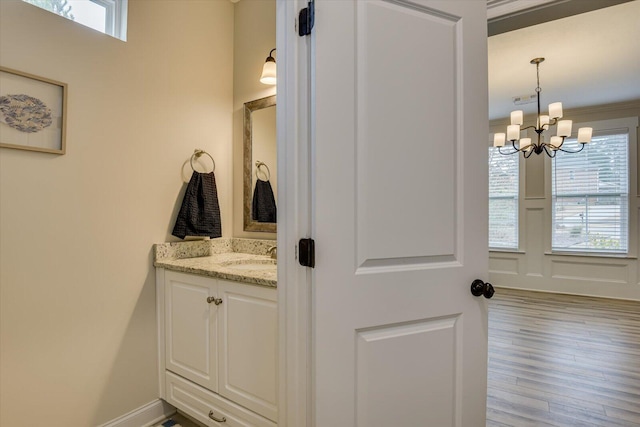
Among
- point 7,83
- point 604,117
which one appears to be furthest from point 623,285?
point 7,83

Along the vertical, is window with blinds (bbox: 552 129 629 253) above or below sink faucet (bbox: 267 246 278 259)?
above

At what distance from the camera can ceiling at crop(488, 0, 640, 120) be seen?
111 inches

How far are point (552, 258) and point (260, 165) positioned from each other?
5.06 meters

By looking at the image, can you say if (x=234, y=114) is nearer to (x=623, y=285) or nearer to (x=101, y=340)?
(x=101, y=340)

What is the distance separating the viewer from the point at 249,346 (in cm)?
161

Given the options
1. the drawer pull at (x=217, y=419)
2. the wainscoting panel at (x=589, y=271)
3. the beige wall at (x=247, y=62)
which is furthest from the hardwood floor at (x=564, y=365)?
the beige wall at (x=247, y=62)

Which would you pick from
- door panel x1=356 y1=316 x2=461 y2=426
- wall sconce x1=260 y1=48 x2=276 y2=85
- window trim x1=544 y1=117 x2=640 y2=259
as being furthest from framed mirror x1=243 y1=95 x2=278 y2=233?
window trim x1=544 y1=117 x2=640 y2=259

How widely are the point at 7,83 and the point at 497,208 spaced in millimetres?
6144

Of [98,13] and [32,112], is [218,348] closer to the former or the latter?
[32,112]

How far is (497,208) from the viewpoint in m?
5.80

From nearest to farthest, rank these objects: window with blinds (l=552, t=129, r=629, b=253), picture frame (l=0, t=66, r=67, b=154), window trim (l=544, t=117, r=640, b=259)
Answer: picture frame (l=0, t=66, r=67, b=154)
window trim (l=544, t=117, r=640, b=259)
window with blinds (l=552, t=129, r=629, b=253)

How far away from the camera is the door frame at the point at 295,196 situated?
108 cm

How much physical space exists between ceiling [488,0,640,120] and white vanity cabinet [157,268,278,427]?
8.18 feet

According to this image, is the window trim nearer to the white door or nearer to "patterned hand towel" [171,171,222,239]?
the white door
